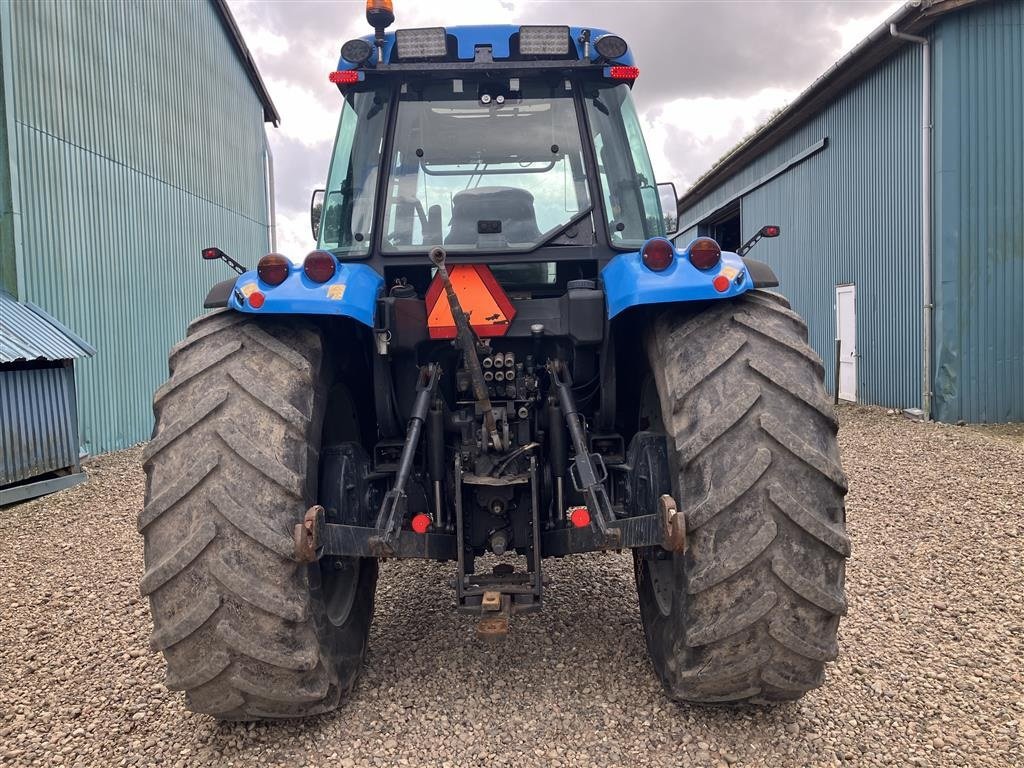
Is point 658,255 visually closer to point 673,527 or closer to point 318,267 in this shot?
point 673,527

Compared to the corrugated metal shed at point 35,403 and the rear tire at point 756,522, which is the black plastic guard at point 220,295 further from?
A: the corrugated metal shed at point 35,403

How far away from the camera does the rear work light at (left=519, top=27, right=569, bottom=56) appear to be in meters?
3.13

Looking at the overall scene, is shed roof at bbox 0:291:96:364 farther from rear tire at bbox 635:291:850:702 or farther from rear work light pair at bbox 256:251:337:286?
rear tire at bbox 635:291:850:702

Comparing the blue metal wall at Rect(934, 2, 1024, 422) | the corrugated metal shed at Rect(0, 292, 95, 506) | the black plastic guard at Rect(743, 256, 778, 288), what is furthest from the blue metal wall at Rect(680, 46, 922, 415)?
the corrugated metal shed at Rect(0, 292, 95, 506)

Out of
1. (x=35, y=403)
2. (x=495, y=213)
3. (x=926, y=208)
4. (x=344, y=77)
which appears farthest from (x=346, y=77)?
(x=926, y=208)

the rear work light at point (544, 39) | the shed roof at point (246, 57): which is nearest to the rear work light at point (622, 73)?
the rear work light at point (544, 39)

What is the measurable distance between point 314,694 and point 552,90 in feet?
8.25

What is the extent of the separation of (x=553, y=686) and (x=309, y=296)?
5.61 feet

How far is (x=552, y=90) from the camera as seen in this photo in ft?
11.0

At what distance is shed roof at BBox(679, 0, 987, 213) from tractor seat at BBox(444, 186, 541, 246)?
8.69m

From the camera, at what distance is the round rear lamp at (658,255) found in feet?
8.71

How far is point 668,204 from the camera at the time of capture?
3.56m

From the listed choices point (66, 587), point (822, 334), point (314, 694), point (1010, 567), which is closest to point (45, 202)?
point (66, 587)

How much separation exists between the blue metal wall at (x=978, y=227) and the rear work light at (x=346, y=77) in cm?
893
